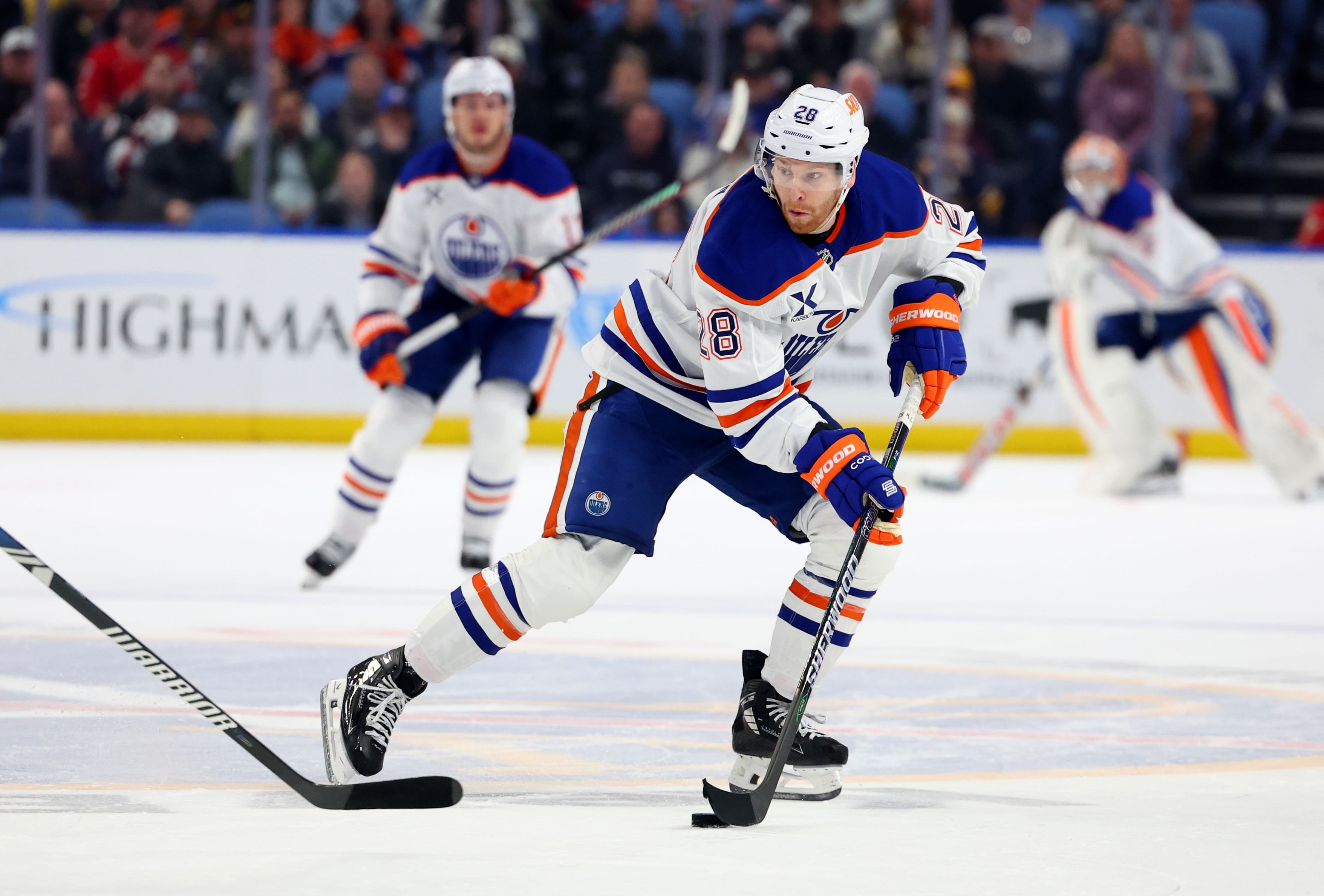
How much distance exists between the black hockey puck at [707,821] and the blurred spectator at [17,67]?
22.0 ft

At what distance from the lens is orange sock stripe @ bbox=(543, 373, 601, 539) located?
9.31 ft

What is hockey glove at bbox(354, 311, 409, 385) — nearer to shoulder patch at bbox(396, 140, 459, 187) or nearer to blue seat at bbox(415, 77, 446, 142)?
shoulder patch at bbox(396, 140, 459, 187)

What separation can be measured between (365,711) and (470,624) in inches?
7.8

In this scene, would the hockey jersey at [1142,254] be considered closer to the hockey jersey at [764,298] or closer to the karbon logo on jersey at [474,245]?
the karbon logo on jersey at [474,245]

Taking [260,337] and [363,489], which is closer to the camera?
[363,489]

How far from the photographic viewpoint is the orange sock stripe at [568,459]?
2.84m

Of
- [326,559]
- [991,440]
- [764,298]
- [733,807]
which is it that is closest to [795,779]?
[733,807]

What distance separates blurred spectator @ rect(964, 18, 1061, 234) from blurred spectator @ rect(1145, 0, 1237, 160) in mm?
610

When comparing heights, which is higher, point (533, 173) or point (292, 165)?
point (533, 173)

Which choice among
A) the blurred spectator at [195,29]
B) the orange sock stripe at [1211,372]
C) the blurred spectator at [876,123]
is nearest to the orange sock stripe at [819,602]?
the orange sock stripe at [1211,372]

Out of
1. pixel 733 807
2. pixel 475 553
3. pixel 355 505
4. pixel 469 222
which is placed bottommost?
pixel 475 553

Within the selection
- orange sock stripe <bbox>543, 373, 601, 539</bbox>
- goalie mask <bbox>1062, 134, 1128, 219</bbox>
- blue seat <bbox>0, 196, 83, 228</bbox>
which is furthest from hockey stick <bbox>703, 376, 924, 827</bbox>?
blue seat <bbox>0, 196, 83, 228</bbox>

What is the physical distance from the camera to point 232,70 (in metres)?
8.45

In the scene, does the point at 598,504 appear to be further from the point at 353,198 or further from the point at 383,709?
the point at 353,198
